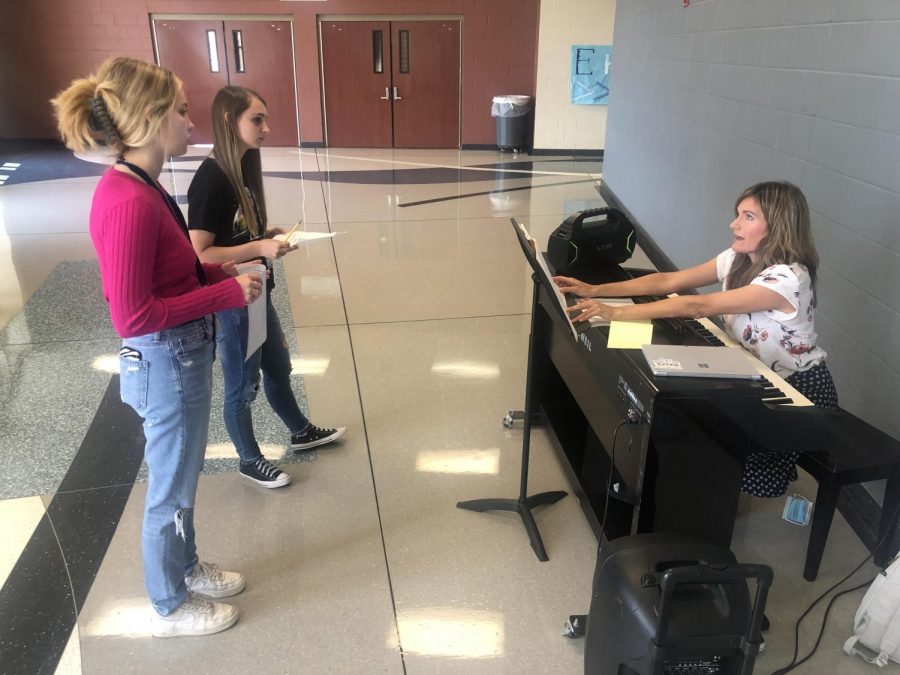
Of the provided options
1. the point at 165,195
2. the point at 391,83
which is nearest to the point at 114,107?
the point at 165,195

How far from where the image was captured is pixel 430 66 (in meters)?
10.1

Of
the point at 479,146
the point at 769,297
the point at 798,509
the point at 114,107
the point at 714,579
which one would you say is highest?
the point at 114,107

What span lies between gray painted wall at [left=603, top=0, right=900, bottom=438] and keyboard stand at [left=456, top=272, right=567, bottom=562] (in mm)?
1165

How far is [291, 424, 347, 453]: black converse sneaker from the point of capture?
8.89 ft

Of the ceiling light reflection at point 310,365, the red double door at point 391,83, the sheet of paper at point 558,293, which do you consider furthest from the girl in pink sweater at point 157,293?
the red double door at point 391,83

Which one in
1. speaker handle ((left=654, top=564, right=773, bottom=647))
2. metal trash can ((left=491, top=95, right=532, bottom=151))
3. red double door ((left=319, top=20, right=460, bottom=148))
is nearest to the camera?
speaker handle ((left=654, top=564, right=773, bottom=647))

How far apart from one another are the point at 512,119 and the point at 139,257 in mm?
8899

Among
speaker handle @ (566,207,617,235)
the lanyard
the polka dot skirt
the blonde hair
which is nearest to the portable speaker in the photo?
speaker handle @ (566,207,617,235)

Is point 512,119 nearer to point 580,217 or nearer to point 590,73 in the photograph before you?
point 590,73

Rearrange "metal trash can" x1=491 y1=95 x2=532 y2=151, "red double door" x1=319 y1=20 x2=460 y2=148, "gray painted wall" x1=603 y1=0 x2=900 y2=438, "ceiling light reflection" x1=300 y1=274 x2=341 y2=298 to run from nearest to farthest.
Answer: "gray painted wall" x1=603 y1=0 x2=900 y2=438 < "ceiling light reflection" x1=300 y1=274 x2=341 y2=298 < "metal trash can" x1=491 y1=95 x2=532 y2=151 < "red double door" x1=319 y1=20 x2=460 y2=148

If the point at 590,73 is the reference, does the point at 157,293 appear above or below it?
below

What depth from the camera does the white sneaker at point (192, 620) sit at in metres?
1.85

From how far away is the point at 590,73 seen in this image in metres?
9.26

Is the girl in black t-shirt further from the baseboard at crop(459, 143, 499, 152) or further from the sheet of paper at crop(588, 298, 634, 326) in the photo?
the baseboard at crop(459, 143, 499, 152)
